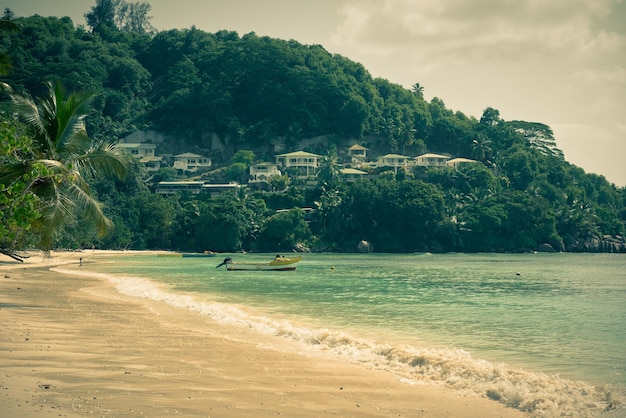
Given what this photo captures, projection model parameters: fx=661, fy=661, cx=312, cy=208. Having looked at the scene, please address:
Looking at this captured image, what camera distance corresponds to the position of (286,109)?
5728 inches

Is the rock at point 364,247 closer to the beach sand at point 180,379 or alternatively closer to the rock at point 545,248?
the rock at point 545,248

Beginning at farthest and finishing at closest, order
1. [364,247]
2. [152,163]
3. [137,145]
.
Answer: [137,145], [152,163], [364,247]

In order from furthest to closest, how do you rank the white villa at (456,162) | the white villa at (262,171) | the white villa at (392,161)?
the white villa at (392,161)
the white villa at (456,162)
the white villa at (262,171)

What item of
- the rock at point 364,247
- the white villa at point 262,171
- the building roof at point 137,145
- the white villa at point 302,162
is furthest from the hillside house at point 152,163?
the rock at point 364,247

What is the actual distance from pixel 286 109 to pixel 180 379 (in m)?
136

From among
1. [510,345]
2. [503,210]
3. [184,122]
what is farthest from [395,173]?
[510,345]

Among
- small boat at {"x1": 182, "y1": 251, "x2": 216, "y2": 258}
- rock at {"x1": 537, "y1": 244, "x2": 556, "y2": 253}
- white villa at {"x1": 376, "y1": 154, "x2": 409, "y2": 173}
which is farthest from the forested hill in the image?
small boat at {"x1": 182, "y1": 251, "x2": 216, "y2": 258}

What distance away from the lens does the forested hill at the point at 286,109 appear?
5226 inches

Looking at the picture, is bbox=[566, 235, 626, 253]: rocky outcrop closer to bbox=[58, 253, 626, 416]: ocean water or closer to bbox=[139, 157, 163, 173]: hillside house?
bbox=[58, 253, 626, 416]: ocean water

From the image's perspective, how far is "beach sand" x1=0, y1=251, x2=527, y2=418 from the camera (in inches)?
379

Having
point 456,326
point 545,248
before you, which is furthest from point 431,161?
point 456,326

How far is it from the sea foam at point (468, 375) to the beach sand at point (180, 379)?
1.49 feet

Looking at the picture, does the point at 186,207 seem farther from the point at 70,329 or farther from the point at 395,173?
the point at 70,329

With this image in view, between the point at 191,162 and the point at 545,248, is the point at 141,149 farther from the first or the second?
the point at 545,248
